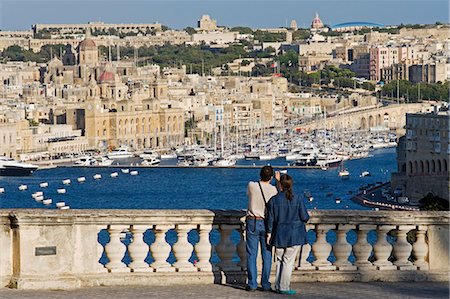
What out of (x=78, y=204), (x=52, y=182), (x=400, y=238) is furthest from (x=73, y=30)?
(x=400, y=238)

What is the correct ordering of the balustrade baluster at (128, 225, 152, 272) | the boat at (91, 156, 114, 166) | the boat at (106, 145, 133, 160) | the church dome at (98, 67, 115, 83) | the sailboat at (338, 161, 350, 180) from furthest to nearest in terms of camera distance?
the church dome at (98, 67, 115, 83) < the boat at (106, 145, 133, 160) < the boat at (91, 156, 114, 166) < the sailboat at (338, 161, 350, 180) < the balustrade baluster at (128, 225, 152, 272)

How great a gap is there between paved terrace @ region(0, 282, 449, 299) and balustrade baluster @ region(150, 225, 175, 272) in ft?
0.29

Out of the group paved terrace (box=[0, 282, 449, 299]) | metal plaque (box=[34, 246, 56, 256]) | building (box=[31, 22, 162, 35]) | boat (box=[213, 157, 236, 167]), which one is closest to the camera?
paved terrace (box=[0, 282, 449, 299])

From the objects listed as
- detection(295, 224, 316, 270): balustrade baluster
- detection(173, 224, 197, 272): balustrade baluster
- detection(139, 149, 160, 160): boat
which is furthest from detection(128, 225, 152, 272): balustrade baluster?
detection(139, 149, 160, 160): boat

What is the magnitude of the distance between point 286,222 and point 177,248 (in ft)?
1.50

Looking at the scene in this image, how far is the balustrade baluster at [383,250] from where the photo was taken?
7.44 m

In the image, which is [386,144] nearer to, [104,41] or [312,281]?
[104,41]

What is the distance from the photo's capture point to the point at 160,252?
7.36 metres

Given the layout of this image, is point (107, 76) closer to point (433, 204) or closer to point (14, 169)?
point (14, 169)

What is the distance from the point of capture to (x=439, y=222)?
24.6ft

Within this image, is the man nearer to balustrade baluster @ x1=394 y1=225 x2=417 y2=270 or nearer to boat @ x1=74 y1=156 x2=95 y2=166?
balustrade baluster @ x1=394 y1=225 x2=417 y2=270

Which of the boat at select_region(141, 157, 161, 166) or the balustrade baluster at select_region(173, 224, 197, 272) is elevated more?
the balustrade baluster at select_region(173, 224, 197, 272)

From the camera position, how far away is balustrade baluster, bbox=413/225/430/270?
7.49m

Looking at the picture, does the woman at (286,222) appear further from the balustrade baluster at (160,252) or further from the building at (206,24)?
the building at (206,24)
